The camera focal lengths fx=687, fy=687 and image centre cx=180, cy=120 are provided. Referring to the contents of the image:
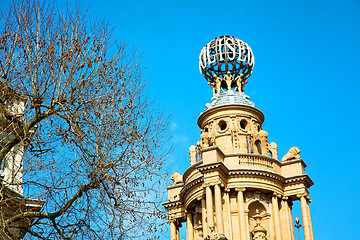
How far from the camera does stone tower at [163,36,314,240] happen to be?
48.6 meters

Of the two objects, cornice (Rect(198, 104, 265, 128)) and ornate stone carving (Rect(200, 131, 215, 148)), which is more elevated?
cornice (Rect(198, 104, 265, 128))

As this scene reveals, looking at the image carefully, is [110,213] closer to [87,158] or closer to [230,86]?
[87,158]

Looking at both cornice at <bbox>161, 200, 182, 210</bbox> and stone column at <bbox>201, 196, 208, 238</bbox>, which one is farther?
cornice at <bbox>161, 200, 182, 210</bbox>

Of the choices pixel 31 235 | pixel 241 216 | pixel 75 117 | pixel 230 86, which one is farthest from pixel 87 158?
pixel 230 86

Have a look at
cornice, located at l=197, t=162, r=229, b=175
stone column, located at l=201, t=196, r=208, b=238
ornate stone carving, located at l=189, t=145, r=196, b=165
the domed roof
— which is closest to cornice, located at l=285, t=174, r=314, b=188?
cornice, located at l=197, t=162, r=229, b=175

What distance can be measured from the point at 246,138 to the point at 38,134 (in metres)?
30.7

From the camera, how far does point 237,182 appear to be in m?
49.4

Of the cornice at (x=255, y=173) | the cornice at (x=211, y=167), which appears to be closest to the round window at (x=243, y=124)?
the cornice at (x=255, y=173)

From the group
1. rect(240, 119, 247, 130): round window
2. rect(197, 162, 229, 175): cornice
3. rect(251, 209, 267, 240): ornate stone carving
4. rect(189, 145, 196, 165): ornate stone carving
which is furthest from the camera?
rect(240, 119, 247, 130): round window

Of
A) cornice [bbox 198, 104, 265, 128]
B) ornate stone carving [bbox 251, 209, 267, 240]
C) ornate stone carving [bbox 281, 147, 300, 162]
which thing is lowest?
ornate stone carving [bbox 251, 209, 267, 240]

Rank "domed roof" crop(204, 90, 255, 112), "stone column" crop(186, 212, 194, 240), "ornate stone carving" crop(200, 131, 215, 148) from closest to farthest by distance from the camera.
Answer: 1. "ornate stone carving" crop(200, 131, 215, 148)
2. "stone column" crop(186, 212, 194, 240)
3. "domed roof" crop(204, 90, 255, 112)

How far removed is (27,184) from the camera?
23359 millimetres

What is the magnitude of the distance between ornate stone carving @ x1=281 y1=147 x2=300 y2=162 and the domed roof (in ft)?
16.6

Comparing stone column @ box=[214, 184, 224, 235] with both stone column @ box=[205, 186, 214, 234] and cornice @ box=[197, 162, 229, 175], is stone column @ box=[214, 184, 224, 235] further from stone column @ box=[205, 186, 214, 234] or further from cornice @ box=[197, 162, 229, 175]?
cornice @ box=[197, 162, 229, 175]
